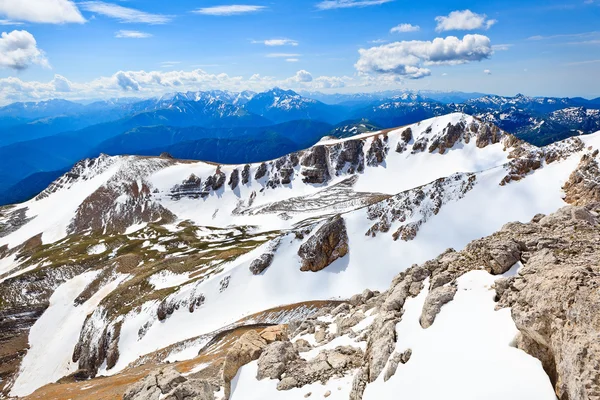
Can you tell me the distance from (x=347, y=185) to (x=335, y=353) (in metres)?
178

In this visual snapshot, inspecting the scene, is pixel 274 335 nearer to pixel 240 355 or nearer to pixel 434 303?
pixel 240 355

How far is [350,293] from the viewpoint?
241 feet

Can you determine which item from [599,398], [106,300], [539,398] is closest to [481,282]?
[539,398]

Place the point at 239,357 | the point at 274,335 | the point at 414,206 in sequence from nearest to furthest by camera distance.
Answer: the point at 239,357 → the point at 274,335 → the point at 414,206

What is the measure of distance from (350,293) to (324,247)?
49.7ft

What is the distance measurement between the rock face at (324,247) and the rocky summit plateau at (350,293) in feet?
1.18

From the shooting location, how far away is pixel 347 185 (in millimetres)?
198125

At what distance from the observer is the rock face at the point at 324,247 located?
83.2 m

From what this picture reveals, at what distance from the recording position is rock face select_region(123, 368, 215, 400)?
23062 millimetres

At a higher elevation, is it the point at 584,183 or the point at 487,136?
the point at 487,136

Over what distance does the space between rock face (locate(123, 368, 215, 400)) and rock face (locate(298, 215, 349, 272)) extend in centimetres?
5732

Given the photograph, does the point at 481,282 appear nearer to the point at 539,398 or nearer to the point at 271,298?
the point at 539,398

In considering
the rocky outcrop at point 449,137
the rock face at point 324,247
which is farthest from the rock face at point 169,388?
the rocky outcrop at point 449,137

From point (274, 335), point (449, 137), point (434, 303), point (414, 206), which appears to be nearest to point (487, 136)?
point (449, 137)
